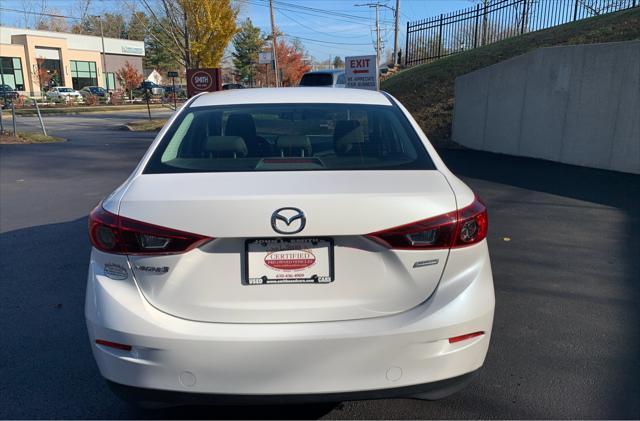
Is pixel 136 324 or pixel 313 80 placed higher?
Answer: pixel 313 80

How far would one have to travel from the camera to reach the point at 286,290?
2.15 m

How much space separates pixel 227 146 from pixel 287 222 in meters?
1.01

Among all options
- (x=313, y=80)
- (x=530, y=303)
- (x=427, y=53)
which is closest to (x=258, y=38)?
(x=427, y=53)

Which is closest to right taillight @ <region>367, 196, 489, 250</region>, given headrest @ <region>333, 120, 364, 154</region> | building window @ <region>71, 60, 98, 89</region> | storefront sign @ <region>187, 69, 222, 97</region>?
headrest @ <region>333, 120, 364, 154</region>

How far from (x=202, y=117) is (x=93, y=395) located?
1.70m

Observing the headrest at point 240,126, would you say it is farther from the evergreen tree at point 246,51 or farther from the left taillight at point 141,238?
the evergreen tree at point 246,51

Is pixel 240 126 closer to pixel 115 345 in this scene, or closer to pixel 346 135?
pixel 346 135

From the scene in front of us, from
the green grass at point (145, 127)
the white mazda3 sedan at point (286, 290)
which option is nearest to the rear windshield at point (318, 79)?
the green grass at point (145, 127)

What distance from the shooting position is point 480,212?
2289mm

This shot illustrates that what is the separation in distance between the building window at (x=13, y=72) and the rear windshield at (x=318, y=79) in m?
47.6

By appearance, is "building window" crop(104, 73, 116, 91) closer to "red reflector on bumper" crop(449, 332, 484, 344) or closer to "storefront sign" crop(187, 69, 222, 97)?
"storefront sign" crop(187, 69, 222, 97)

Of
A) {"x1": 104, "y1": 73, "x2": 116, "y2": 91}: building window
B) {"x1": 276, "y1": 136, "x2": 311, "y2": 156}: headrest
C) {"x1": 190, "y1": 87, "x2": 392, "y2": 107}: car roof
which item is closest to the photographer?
{"x1": 276, "y1": 136, "x2": 311, "y2": 156}: headrest

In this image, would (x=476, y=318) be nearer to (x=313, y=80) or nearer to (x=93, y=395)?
(x=93, y=395)

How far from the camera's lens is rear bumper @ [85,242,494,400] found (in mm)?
2084
